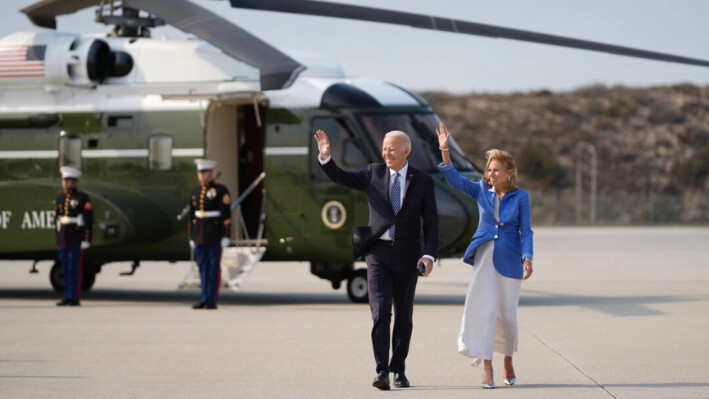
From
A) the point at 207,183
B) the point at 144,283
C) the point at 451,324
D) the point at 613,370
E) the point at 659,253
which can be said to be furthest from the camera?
the point at 659,253

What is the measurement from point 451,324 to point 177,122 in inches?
196

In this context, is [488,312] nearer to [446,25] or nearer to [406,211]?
[406,211]

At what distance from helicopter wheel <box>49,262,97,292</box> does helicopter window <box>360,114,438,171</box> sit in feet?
16.9

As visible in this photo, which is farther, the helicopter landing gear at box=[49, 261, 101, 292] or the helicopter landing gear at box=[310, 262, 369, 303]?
the helicopter landing gear at box=[49, 261, 101, 292]

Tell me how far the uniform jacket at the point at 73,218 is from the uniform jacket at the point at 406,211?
7073 millimetres

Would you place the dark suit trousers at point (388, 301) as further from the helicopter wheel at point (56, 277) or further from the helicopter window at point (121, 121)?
the helicopter wheel at point (56, 277)

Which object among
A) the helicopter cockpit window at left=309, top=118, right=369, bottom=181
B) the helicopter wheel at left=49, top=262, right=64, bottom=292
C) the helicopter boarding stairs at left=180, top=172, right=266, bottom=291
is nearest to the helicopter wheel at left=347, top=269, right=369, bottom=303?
the helicopter boarding stairs at left=180, top=172, right=266, bottom=291

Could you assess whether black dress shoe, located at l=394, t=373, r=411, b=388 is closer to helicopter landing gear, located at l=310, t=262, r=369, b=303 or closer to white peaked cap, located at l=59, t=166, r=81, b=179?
helicopter landing gear, located at l=310, t=262, r=369, b=303

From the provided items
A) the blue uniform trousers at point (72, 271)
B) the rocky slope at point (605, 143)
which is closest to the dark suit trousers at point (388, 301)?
the blue uniform trousers at point (72, 271)

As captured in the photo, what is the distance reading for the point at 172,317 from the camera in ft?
41.8

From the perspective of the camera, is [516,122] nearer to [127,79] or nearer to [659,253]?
[659,253]

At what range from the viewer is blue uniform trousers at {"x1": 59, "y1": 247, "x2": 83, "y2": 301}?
1430cm

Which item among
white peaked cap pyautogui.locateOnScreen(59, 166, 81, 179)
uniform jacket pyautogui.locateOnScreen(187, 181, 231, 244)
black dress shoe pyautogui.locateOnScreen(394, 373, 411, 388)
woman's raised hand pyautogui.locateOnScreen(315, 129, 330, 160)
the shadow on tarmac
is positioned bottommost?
the shadow on tarmac

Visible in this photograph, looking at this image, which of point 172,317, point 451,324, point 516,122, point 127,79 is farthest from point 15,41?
point 516,122
